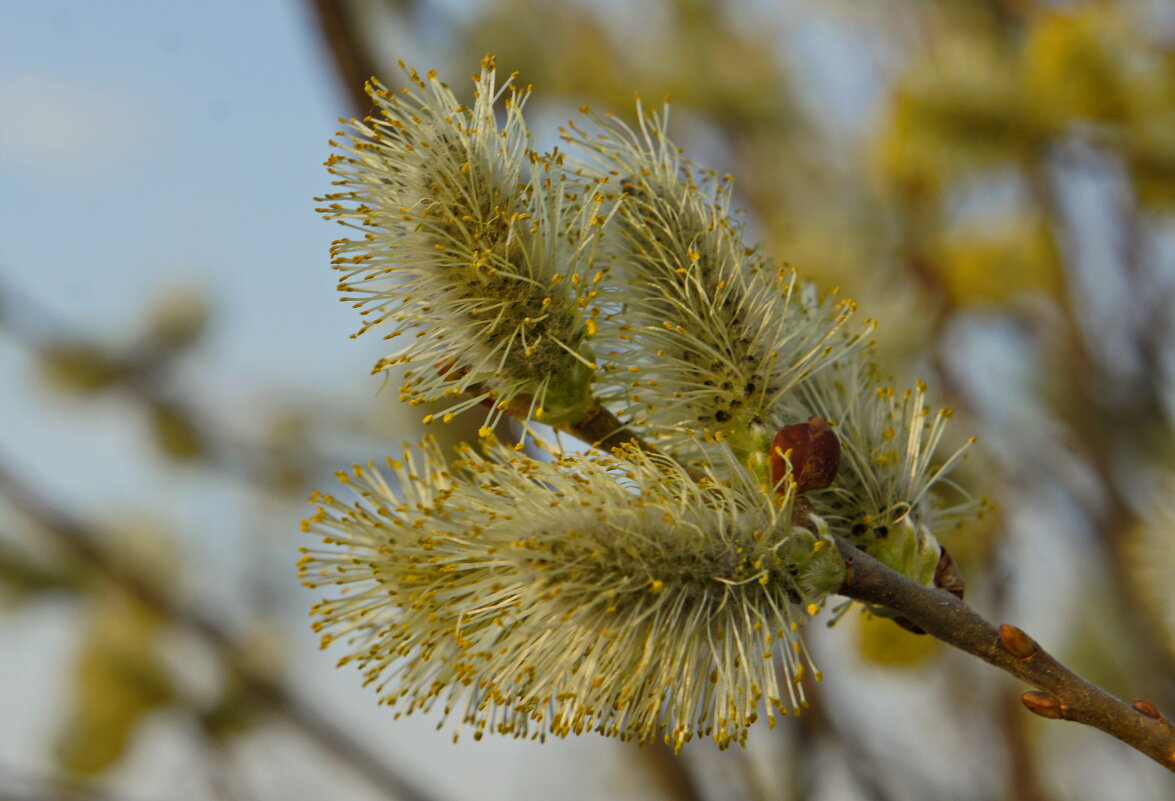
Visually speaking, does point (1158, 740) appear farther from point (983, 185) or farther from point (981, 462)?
point (983, 185)

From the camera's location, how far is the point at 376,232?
2.86 ft

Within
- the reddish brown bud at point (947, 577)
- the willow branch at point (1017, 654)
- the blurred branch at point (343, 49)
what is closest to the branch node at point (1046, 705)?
the willow branch at point (1017, 654)

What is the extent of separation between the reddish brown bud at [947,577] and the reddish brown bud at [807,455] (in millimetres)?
148

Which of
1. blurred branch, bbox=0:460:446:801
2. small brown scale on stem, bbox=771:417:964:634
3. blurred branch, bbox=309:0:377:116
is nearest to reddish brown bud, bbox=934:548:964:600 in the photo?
small brown scale on stem, bbox=771:417:964:634

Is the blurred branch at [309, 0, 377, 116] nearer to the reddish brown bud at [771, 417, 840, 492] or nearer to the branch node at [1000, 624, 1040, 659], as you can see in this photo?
the reddish brown bud at [771, 417, 840, 492]

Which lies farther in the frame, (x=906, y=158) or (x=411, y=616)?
(x=906, y=158)

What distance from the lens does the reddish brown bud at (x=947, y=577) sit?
3.02ft

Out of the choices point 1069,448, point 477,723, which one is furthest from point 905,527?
point 1069,448

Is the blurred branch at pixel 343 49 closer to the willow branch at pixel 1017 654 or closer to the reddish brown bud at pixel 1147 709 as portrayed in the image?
the willow branch at pixel 1017 654

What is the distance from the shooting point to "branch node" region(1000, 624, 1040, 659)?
2.56 ft

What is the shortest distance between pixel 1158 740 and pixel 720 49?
9.50 feet

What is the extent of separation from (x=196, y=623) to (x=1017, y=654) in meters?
2.43

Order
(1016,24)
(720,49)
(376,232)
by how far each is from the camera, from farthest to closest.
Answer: (720,49) → (1016,24) → (376,232)

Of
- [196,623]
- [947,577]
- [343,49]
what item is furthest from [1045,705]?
[196,623]
